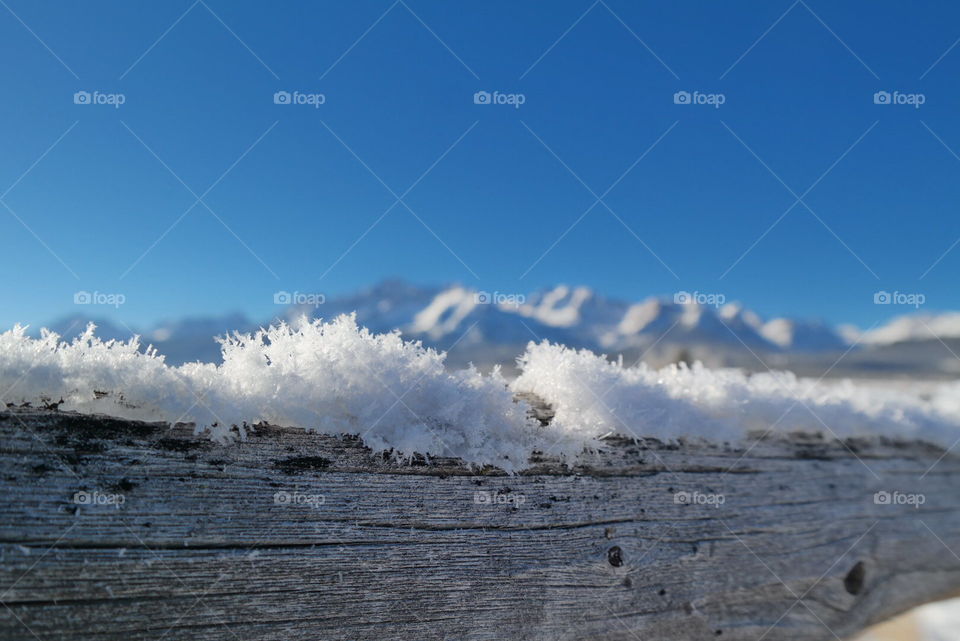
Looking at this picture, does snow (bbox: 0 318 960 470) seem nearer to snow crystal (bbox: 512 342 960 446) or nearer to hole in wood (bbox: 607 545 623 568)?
snow crystal (bbox: 512 342 960 446)

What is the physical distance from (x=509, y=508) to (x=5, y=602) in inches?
60.5

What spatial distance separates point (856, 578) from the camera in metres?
3.25

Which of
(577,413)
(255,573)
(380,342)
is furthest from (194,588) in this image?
(577,413)

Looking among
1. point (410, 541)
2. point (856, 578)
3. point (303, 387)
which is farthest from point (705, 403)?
point (303, 387)

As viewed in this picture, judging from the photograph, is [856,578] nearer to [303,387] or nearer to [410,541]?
[410,541]

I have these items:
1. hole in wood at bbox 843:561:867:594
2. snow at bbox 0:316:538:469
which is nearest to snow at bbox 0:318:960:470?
snow at bbox 0:316:538:469

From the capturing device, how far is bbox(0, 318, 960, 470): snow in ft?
5.82

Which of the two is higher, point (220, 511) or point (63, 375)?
point (63, 375)

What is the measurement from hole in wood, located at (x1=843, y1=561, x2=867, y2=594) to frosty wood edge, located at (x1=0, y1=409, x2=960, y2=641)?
1cm

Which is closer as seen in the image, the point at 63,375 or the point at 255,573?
the point at 63,375

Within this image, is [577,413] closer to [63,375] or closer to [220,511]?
[220,511]

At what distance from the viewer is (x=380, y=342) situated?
2.15m

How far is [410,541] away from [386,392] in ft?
1.76

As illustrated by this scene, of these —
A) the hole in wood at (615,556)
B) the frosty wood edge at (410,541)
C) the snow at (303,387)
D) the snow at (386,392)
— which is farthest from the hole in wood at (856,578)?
the snow at (303,387)
